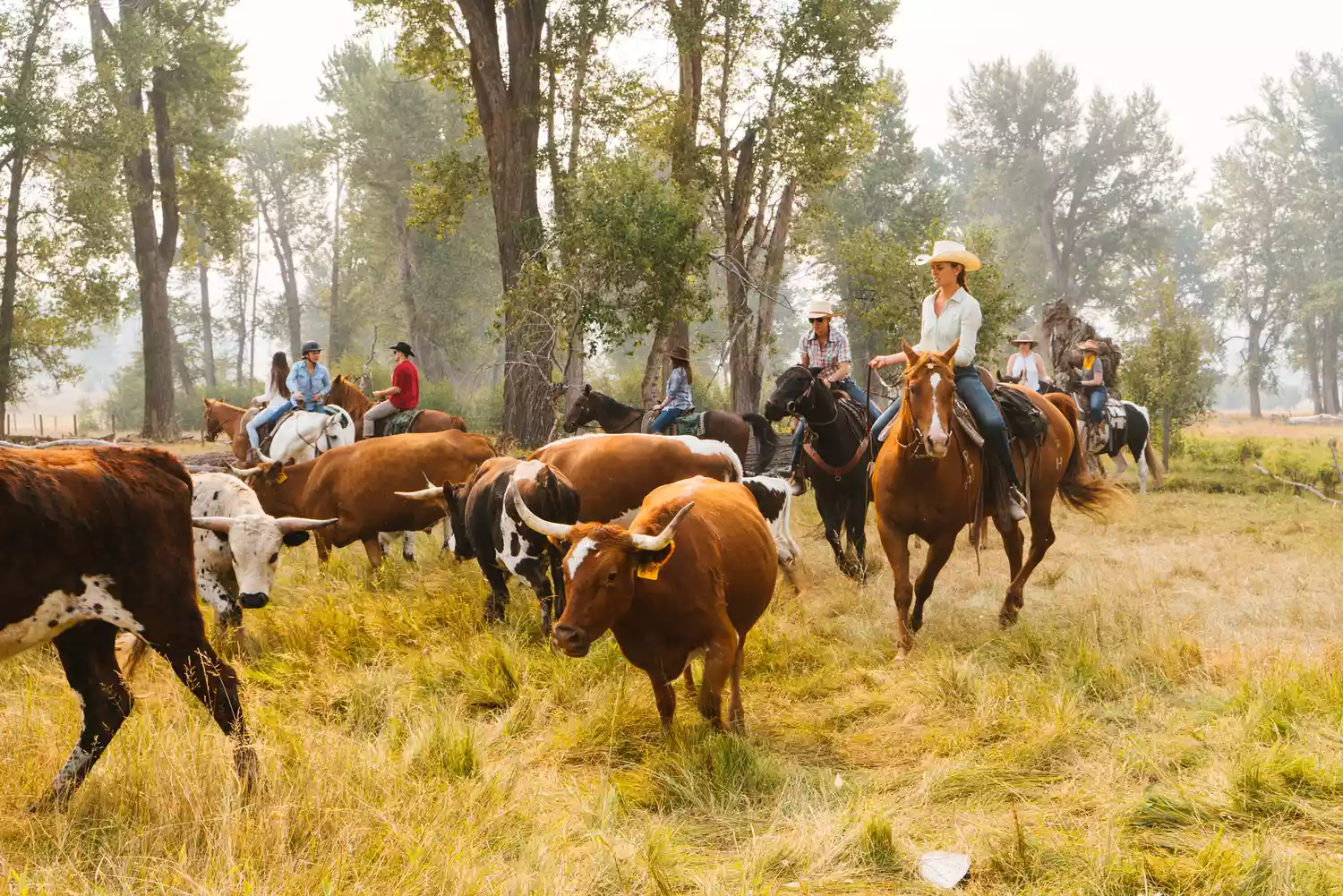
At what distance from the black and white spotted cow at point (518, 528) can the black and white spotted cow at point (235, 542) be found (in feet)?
3.98

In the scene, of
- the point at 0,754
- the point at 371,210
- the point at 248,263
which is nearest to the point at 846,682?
the point at 0,754

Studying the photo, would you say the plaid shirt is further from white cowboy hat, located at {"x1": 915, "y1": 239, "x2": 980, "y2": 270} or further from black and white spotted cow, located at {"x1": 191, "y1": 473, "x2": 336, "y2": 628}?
black and white spotted cow, located at {"x1": 191, "y1": 473, "x2": 336, "y2": 628}

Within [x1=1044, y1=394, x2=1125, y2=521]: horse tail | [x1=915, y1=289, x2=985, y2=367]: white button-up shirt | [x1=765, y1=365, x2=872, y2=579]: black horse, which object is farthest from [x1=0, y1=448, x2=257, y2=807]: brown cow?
[x1=1044, y1=394, x2=1125, y2=521]: horse tail

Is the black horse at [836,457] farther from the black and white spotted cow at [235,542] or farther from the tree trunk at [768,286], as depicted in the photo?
the tree trunk at [768,286]

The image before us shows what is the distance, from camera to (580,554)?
4.31 meters

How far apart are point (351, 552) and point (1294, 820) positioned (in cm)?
862

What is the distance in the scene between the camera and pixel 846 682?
5.89 m

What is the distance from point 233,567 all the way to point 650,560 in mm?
3828

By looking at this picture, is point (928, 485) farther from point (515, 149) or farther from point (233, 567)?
point (515, 149)

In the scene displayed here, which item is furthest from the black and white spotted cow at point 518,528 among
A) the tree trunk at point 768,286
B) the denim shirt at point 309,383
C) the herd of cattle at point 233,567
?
the tree trunk at point 768,286

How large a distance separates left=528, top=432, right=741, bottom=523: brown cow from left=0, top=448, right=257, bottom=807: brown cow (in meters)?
4.09

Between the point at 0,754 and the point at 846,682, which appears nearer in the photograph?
the point at 0,754

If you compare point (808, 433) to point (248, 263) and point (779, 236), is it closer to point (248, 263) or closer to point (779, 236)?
point (779, 236)

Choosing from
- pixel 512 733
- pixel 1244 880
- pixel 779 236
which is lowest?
pixel 512 733
